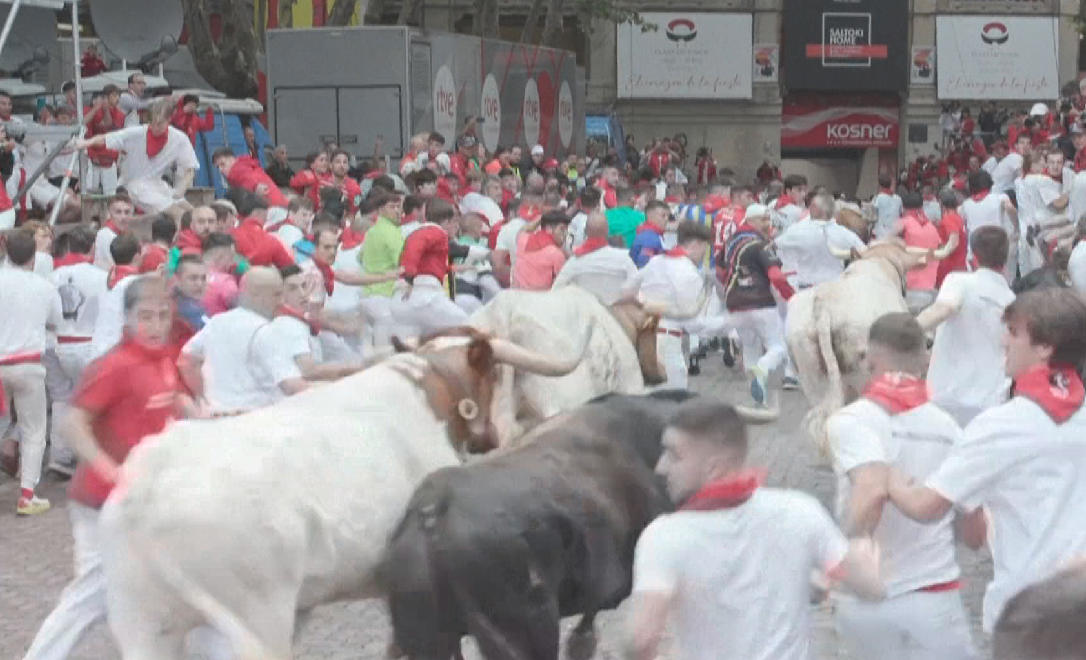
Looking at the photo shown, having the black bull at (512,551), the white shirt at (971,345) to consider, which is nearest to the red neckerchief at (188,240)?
the white shirt at (971,345)

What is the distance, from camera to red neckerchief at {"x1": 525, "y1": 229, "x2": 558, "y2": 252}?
13.1m

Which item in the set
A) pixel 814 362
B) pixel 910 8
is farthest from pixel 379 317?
pixel 910 8

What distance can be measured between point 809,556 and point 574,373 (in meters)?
4.00

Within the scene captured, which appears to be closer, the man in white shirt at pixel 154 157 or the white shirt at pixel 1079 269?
the white shirt at pixel 1079 269

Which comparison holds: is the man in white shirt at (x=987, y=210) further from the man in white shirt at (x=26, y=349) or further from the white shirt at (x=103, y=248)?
the man in white shirt at (x=26, y=349)

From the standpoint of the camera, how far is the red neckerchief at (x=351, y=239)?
14695 mm

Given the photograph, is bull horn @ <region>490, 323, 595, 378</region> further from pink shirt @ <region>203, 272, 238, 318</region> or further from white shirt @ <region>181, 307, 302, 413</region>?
pink shirt @ <region>203, 272, 238, 318</region>

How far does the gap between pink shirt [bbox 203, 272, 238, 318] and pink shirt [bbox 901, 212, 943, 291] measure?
595 cm

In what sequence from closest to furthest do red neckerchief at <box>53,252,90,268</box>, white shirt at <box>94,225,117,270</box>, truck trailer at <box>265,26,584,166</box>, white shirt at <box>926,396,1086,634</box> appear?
white shirt at <box>926,396,1086,634</box>, red neckerchief at <box>53,252,90,268</box>, white shirt at <box>94,225,117,270</box>, truck trailer at <box>265,26,584,166</box>

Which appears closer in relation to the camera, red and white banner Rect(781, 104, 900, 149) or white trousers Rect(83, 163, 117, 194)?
white trousers Rect(83, 163, 117, 194)

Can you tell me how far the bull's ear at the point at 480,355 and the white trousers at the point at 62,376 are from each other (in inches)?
239

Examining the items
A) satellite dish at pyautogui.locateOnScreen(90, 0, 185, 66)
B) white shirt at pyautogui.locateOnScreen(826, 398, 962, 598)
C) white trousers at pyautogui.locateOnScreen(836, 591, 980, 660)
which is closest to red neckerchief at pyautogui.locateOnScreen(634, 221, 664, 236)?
satellite dish at pyautogui.locateOnScreen(90, 0, 185, 66)

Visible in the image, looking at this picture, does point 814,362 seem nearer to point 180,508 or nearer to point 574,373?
point 574,373

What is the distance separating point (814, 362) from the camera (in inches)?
398
